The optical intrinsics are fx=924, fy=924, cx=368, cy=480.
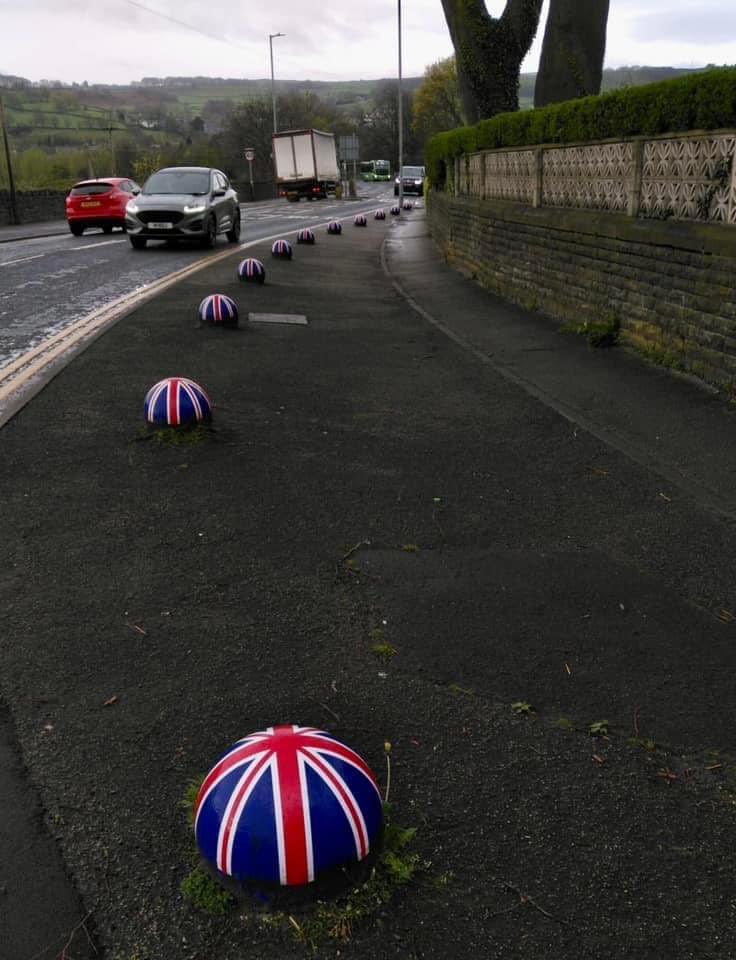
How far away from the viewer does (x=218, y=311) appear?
12.0 metres

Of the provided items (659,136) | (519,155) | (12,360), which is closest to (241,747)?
(12,360)

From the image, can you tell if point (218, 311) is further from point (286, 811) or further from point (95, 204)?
point (95, 204)

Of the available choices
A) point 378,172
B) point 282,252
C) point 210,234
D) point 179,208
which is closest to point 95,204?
point 210,234

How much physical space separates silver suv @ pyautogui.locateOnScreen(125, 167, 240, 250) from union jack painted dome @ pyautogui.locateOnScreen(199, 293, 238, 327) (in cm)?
1124

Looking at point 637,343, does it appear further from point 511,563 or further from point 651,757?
point 651,757

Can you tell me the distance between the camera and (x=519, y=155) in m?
14.9

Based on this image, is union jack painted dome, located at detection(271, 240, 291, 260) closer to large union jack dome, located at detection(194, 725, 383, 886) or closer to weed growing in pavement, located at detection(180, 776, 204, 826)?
weed growing in pavement, located at detection(180, 776, 204, 826)

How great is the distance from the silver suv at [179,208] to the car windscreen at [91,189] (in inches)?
188

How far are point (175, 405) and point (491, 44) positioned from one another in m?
17.3

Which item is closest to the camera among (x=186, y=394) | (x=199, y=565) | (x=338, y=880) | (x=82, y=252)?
(x=338, y=880)

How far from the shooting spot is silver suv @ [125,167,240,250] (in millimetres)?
22281

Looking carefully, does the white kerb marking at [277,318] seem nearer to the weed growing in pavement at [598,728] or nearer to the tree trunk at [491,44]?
the weed growing in pavement at [598,728]

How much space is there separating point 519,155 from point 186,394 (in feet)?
32.9

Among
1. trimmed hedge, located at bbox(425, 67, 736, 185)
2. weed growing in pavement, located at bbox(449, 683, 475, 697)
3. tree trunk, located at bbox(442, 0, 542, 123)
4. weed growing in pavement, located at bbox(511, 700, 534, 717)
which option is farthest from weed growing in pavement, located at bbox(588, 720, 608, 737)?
tree trunk, located at bbox(442, 0, 542, 123)
